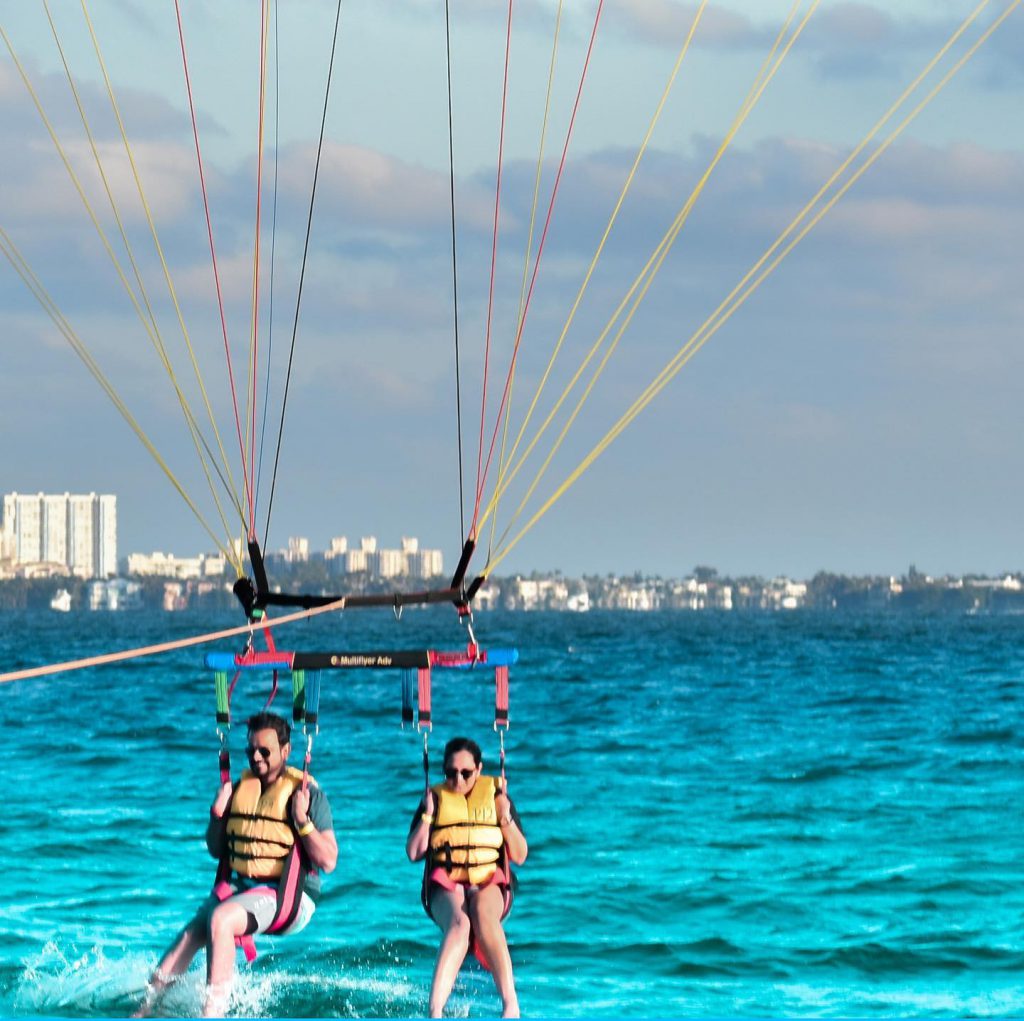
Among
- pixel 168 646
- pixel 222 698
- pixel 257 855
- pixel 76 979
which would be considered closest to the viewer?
pixel 168 646

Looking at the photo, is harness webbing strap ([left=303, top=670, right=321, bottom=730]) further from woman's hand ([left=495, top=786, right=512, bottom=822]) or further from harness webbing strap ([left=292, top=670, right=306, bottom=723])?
woman's hand ([left=495, top=786, right=512, bottom=822])

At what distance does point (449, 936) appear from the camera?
877 centimetres

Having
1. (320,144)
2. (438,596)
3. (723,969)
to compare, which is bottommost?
(723,969)

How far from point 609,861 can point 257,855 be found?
822cm

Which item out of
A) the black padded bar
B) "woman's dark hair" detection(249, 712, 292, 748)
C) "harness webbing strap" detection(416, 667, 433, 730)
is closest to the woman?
"harness webbing strap" detection(416, 667, 433, 730)

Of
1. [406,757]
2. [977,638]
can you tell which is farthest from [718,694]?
[977,638]

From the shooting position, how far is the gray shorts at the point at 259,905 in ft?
29.0

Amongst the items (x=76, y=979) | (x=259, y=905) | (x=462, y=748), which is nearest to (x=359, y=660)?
(x=462, y=748)

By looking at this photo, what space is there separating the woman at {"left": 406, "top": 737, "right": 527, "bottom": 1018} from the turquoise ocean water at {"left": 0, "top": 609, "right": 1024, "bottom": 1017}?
1.70 meters

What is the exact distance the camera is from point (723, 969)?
12586mm

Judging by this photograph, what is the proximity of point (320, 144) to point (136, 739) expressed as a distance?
19.1 metres

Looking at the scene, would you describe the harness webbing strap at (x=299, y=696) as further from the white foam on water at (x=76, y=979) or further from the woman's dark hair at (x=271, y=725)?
the white foam on water at (x=76, y=979)

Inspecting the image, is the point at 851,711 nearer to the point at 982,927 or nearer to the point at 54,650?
the point at 982,927

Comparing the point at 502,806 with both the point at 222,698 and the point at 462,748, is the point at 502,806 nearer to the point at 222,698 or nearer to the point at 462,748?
the point at 462,748
